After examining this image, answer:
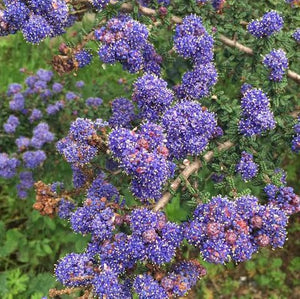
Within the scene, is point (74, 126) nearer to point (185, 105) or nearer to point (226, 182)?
point (185, 105)

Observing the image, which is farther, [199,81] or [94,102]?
[94,102]

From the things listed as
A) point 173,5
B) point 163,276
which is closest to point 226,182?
point 163,276

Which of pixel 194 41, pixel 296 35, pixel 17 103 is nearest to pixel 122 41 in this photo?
pixel 194 41

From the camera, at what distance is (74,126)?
A: 12.3 feet

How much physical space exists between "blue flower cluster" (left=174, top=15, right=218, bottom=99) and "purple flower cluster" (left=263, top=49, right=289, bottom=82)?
0.51m

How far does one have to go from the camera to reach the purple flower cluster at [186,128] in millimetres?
3725

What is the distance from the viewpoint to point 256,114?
3.88 m

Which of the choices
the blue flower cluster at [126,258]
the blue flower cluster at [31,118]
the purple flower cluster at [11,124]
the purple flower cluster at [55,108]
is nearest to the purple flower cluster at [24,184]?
the blue flower cluster at [31,118]

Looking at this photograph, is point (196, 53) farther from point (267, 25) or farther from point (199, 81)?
point (267, 25)

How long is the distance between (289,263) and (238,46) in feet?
11.1

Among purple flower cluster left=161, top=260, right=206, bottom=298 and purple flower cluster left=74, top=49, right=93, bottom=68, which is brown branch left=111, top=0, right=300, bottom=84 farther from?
purple flower cluster left=161, top=260, right=206, bottom=298

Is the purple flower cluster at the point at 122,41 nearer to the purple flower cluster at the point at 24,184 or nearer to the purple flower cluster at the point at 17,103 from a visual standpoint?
the purple flower cluster at the point at 17,103

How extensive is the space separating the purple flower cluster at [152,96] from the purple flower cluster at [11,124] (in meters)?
2.13

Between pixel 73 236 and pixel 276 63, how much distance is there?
270cm
